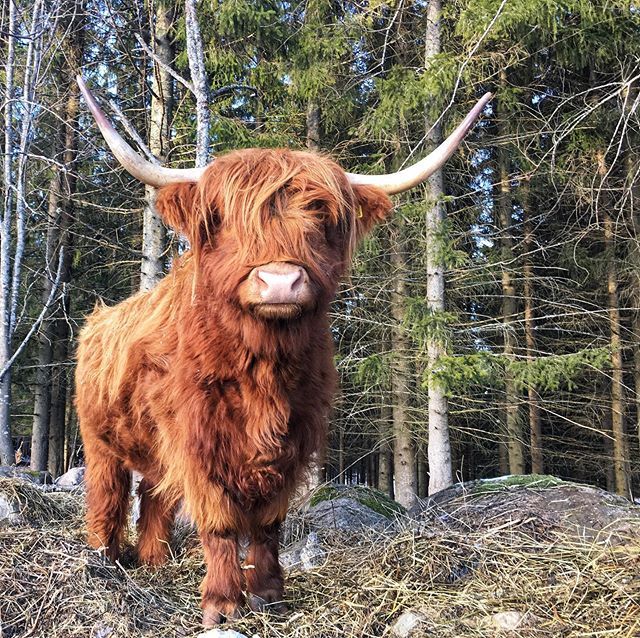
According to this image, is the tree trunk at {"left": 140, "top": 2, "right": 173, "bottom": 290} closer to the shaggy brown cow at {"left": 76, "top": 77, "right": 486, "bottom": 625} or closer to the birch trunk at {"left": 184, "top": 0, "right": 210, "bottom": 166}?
the birch trunk at {"left": 184, "top": 0, "right": 210, "bottom": 166}

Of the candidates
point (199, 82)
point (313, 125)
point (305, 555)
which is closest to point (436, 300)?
point (313, 125)

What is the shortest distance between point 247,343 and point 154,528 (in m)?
1.97

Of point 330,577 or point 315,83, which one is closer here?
point 330,577

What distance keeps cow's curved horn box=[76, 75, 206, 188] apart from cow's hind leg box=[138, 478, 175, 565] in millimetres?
1977

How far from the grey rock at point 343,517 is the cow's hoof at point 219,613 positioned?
168cm

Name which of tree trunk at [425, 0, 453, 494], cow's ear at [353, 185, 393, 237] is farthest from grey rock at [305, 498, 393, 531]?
tree trunk at [425, 0, 453, 494]

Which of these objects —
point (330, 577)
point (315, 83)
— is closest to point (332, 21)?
point (315, 83)

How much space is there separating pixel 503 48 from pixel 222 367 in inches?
261

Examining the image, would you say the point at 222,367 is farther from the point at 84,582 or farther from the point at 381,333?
the point at 381,333

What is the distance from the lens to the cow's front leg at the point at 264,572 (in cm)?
283

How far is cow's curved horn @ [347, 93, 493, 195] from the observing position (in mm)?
2902

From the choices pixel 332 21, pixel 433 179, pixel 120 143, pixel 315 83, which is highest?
pixel 332 21

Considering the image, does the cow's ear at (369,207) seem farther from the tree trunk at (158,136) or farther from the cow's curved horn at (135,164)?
the tree trunk at (158,136)

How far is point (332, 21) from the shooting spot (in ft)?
29.3
